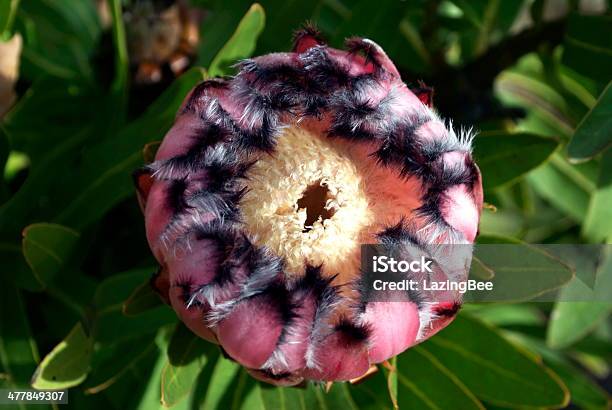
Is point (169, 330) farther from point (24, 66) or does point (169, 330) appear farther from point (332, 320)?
point (24, 66)

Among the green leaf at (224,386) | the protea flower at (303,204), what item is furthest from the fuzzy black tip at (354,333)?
the green leaf at (224,386)

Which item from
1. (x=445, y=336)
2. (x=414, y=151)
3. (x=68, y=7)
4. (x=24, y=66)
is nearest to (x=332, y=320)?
(x=414, y=151)

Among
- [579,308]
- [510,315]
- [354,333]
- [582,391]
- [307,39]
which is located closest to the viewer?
[354,333]

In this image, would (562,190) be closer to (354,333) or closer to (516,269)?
(516,269)

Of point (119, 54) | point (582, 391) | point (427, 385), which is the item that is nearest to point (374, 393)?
point (427, 385)

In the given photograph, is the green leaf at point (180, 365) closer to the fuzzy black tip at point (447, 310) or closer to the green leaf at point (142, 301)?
the green leaf at point (142, 301)
